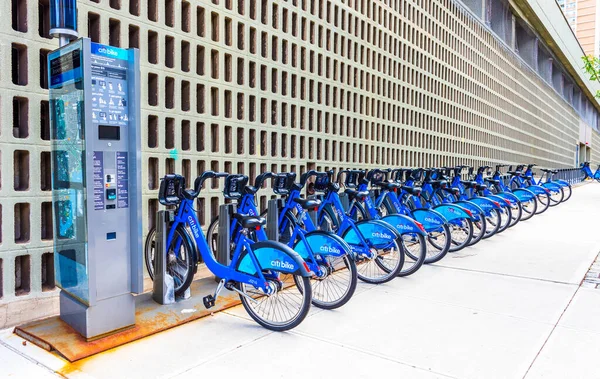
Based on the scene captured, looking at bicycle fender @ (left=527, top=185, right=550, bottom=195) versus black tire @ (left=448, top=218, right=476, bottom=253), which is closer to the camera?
black tire @ (left=448, top=218, right=476, bottom=253)

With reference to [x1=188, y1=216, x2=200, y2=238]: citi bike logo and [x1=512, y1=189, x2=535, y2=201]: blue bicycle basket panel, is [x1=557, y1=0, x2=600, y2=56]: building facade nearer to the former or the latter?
[x1=512, y1=189, x2=535, y2=201]: blue bicycle basket panel

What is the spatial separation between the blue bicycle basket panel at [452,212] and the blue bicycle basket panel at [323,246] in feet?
8.58

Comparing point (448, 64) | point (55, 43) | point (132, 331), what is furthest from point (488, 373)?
point (448, 64)

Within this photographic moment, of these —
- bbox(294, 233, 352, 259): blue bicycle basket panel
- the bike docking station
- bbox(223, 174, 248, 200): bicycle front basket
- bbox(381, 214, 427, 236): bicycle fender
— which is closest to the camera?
the bike docking station

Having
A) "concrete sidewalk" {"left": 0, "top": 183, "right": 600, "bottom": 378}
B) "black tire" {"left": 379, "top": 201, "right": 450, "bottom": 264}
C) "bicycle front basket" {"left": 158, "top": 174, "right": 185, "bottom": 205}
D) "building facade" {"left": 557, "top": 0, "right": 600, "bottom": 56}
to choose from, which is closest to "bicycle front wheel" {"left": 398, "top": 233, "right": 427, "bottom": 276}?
"concrete sidewalk" {"left": 0, "top": 183, "right": 600, "bottom": 378}

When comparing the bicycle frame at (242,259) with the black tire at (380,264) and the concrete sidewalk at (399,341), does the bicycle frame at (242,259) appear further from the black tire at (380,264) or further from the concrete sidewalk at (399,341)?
the black tire at (380,264)

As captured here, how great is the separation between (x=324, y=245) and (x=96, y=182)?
73.4 inches

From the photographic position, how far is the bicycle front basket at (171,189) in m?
4.09

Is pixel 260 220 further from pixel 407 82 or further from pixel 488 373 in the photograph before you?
pixel 407 82

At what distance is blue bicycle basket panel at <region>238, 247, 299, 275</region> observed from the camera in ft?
11.6

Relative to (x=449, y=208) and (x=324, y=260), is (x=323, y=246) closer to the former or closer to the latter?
(x=324, y=260)

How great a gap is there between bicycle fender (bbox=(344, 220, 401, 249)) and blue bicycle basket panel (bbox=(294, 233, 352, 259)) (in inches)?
25.8

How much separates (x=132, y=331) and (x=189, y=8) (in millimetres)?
3369

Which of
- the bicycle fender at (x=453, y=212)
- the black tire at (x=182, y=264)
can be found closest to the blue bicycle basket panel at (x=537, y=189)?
the bicycle fender at (x=453, y=212)
